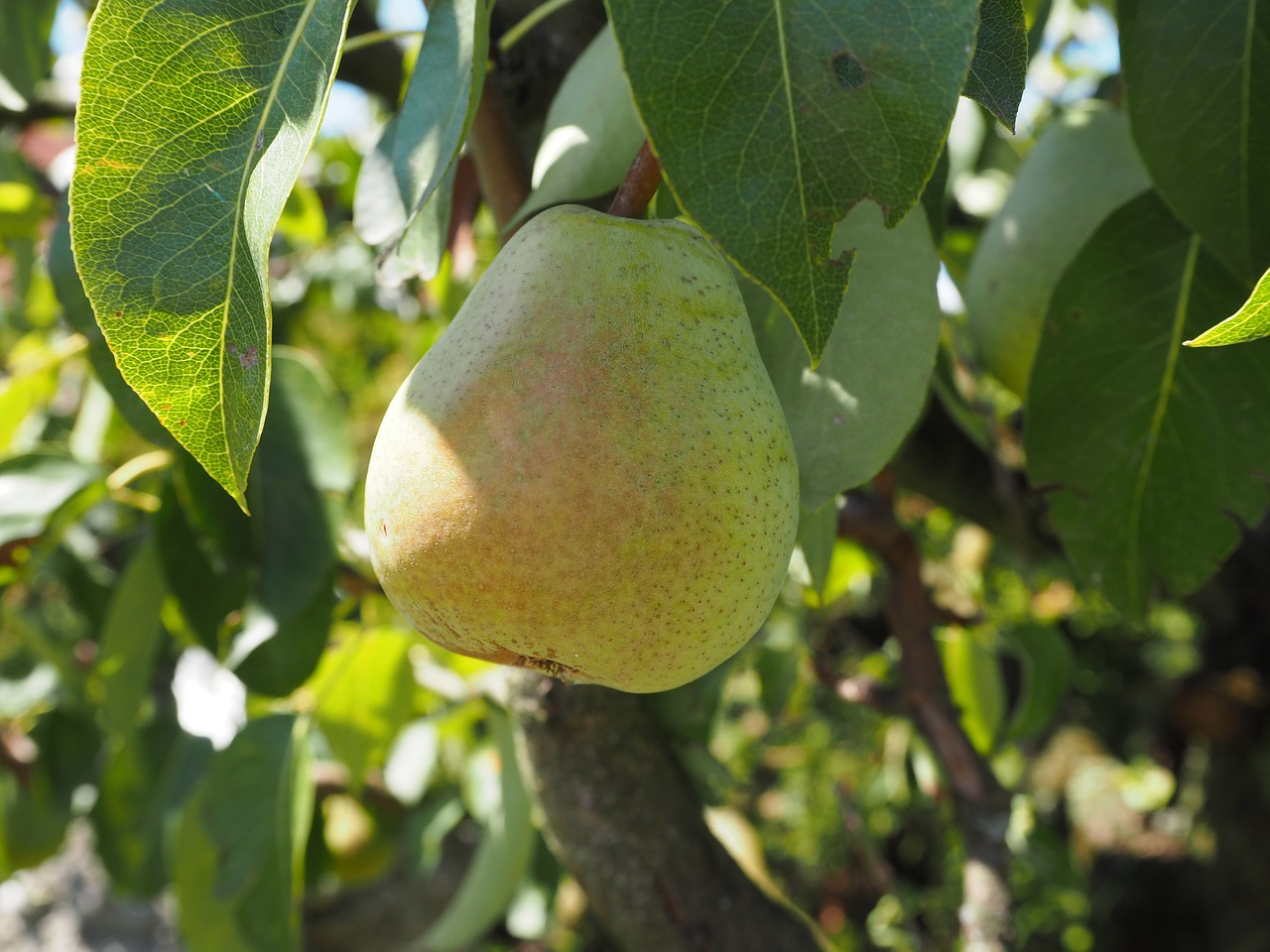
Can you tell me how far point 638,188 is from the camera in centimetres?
49

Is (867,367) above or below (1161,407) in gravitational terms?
above

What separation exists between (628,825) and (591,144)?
1.74ft

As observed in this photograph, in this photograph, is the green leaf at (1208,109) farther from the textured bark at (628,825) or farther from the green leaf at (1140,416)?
the textured bark at (628,825)

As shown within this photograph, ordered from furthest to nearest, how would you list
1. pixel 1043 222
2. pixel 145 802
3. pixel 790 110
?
1. pixel 145 802
2. pixel 1043 222
3. pixel 790 110

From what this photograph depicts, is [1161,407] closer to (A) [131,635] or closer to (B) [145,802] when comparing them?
(A) [131,635]

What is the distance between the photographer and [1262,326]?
0.41 m

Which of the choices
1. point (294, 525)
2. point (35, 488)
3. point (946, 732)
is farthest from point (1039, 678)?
point (35, 488)

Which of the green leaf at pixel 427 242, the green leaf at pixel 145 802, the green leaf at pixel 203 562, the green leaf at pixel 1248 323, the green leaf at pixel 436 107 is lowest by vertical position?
the green leaf at pixel 145 802

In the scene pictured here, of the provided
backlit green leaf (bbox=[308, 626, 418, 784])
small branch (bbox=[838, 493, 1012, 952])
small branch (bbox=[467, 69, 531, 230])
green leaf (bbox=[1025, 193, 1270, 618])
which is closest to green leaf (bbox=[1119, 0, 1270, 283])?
green leaf (bbox=[1025, 193, 1270, 618])

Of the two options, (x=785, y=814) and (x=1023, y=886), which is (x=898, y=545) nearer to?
(x=1023, y=886)

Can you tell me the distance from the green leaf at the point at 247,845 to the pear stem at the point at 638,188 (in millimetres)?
673

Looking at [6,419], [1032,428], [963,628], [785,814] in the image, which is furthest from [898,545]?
[785,814]

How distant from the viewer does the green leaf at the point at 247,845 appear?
3.03 ft

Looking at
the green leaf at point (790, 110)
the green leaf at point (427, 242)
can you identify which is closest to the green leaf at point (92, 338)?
the green leaf at point (427, 242)
